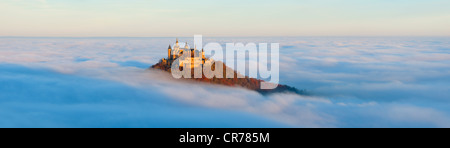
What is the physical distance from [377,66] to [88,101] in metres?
106

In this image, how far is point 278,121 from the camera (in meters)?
36.5

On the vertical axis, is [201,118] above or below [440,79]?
below

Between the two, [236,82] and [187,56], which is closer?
[187,56]

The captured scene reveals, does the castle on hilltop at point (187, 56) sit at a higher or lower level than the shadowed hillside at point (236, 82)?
higher

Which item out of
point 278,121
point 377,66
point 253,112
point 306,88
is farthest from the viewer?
point 377,66

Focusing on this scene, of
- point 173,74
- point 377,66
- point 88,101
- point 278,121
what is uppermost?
point 377,66

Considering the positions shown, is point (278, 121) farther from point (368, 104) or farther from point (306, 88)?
point (306, 88)

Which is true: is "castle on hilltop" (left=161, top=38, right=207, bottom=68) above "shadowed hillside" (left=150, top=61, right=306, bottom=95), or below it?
above

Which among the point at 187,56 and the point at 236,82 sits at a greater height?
the point at 187,56

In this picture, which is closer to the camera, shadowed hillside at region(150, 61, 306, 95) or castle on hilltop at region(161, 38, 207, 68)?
castle on hilltop at region(161, 38, 207, 68)

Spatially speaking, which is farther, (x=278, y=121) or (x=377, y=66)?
(x=377, y=66)

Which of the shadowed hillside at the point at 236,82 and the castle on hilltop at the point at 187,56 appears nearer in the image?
the castle on hilltop at the point at 187,56

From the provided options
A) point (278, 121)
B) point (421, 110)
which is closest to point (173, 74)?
point (278, 121)

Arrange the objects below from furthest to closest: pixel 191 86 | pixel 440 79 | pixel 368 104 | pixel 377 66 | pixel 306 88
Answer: pixel 377 66 → pixel 440 79 → pixel 306 88 → pixel 368 104 → pixel 191 86
